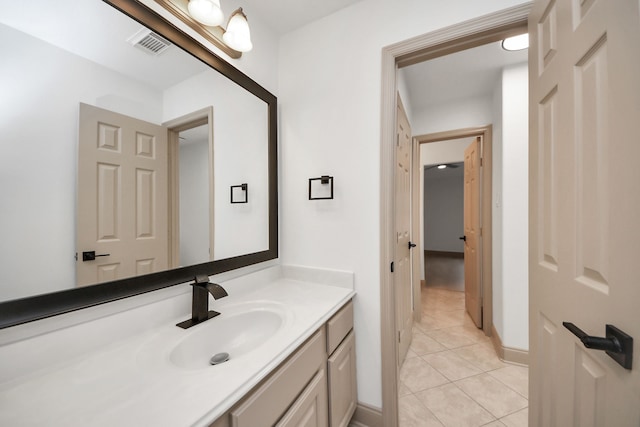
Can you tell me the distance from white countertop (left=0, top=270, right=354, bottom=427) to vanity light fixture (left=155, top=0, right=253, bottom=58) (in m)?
1.36

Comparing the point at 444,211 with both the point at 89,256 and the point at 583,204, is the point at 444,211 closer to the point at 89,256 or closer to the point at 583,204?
the point at 583,204

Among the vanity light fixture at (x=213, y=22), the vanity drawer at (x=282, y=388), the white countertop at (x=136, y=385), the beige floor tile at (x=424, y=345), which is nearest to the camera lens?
the white countertop at (x=136, y=385)

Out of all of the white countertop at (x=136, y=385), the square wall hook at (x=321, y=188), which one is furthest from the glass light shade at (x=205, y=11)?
the white countertop at (x=136, y=385)

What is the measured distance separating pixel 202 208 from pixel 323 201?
709 millimetres

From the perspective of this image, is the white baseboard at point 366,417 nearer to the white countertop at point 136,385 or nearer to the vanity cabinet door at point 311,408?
the vanity cabinet door at point 311,408

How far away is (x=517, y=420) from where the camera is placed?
4.66 feet

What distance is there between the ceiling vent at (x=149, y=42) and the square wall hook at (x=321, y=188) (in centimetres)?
95

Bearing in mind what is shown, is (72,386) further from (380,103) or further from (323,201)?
(380,103)

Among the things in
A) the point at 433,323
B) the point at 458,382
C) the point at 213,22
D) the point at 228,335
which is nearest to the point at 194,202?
the point at 228,335

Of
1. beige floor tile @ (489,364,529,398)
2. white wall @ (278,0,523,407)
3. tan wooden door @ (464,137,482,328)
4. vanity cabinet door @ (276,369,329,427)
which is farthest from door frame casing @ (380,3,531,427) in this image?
tan wooden door @ (464,137,482,328)

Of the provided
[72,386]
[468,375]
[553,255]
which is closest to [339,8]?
[553,255]

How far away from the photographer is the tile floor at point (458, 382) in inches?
57.2

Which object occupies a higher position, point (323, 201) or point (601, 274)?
point (323, 201)

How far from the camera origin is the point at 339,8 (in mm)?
1452
